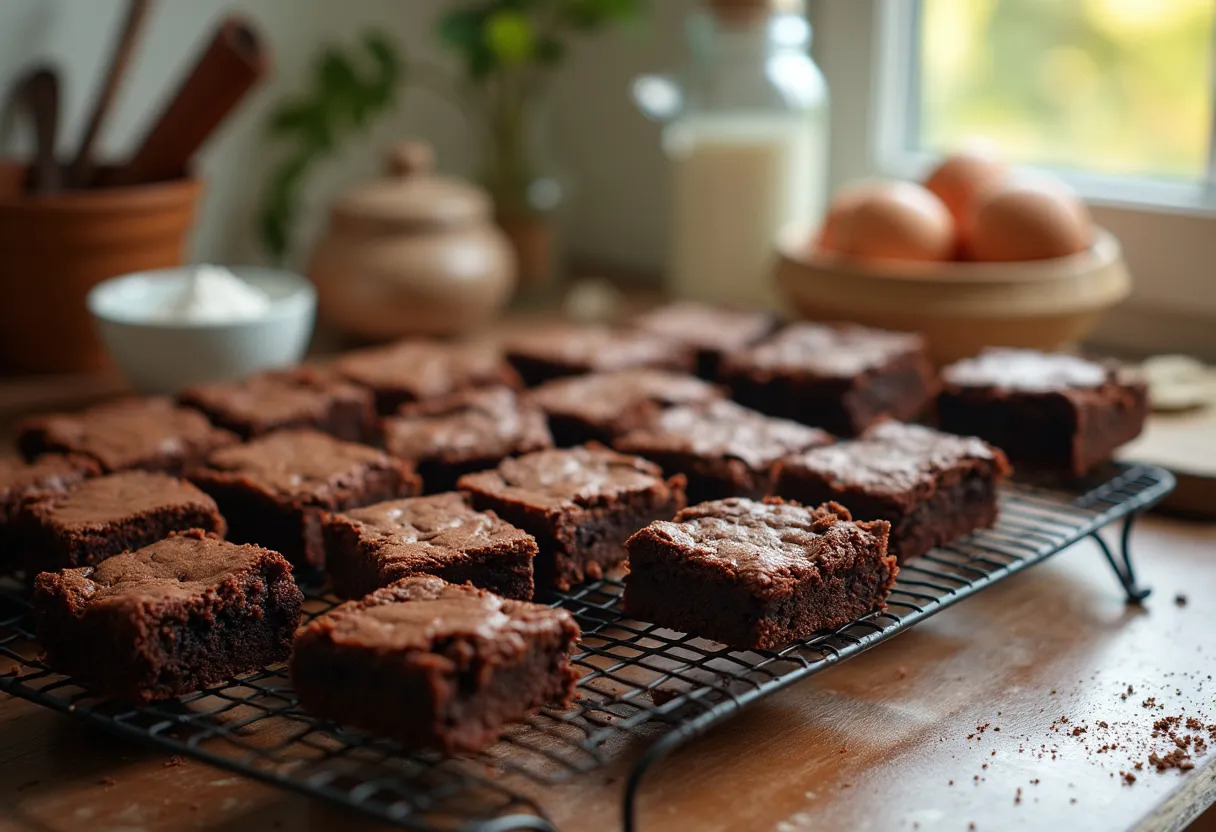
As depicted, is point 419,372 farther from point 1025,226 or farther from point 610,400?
point 1025,226

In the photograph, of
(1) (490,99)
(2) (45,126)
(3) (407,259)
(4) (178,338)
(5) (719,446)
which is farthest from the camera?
(1) (490,99)

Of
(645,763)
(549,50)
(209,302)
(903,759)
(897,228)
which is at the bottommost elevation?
(903,759)

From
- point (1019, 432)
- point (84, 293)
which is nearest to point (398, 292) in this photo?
point (84, 293)

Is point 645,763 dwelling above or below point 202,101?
below

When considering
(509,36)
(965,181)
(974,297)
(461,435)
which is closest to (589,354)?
(461,435)

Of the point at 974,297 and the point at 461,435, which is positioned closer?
the point at 461,435

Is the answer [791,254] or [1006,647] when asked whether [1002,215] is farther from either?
[1006,647]

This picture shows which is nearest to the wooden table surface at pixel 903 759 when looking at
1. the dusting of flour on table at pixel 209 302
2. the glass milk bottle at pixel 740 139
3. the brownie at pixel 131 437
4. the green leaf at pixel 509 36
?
the brownie at pixel 131 437

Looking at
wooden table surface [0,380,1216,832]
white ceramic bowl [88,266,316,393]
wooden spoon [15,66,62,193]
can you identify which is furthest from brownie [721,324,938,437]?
wooden spoon [15,66,62,193]
